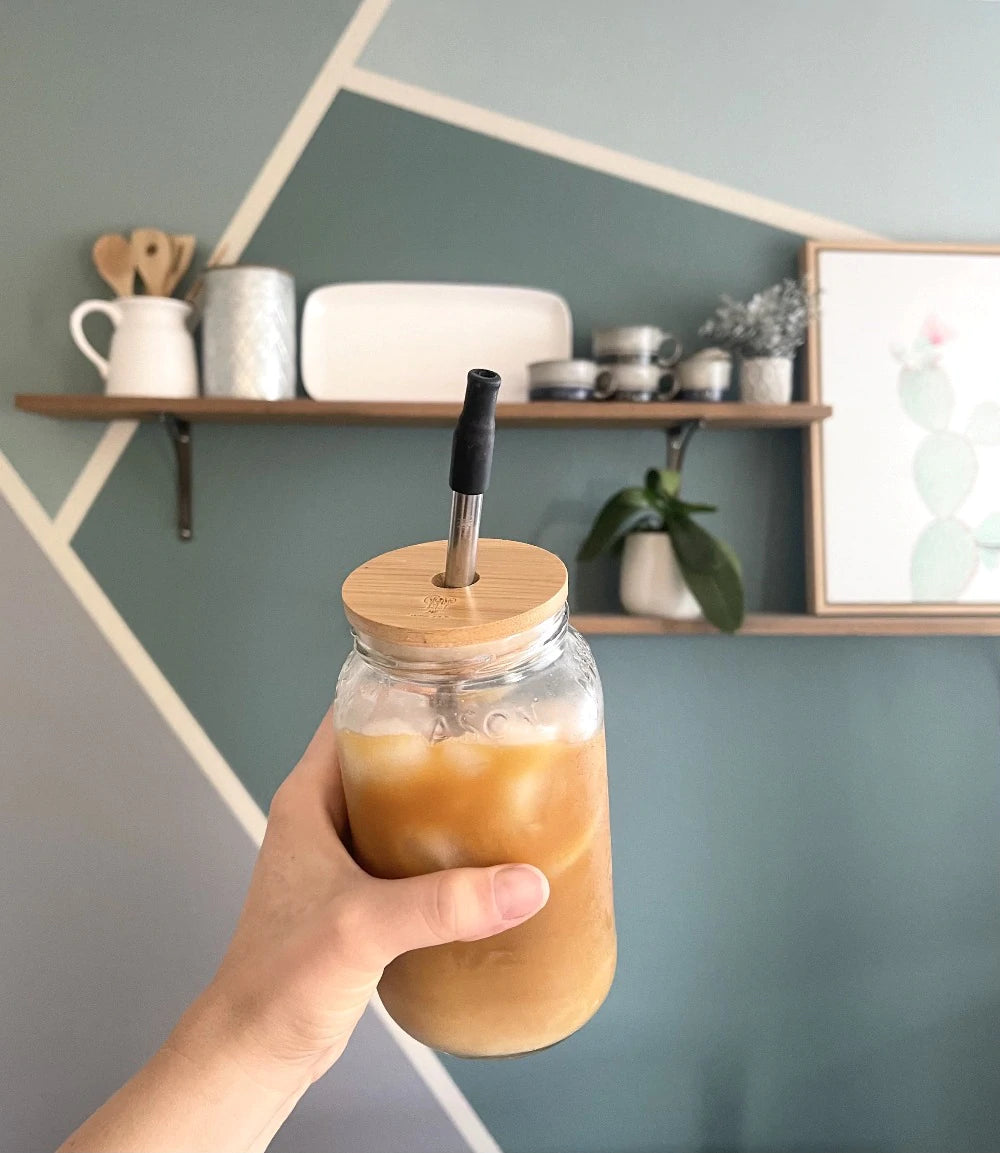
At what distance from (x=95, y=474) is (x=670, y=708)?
3.54ft

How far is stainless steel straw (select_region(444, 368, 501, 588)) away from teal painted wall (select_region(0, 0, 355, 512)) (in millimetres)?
1167

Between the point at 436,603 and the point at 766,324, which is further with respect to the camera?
the point at 766,324

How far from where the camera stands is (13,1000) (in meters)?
1.42

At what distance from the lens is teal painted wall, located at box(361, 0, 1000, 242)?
1397 mm

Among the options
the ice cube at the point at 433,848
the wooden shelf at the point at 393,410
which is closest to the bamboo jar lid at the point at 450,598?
the ice cube at the point at 433,848

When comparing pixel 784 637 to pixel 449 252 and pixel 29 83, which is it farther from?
pixel 29 83

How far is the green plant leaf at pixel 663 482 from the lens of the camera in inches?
51.2

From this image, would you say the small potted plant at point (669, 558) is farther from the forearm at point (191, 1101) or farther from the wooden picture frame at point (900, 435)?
the forearm at point (191, 1101)

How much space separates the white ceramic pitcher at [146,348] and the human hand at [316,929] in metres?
0.85

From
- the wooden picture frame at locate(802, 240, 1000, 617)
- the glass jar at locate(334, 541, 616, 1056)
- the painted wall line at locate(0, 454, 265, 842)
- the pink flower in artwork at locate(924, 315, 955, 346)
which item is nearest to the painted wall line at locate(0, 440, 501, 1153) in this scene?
the painted wall line at locate(0, 454, 265, 842)

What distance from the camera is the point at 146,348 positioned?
50.2 inches

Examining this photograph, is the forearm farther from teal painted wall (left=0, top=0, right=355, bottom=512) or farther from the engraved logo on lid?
teal painted wall (left=0, top=0, right=355, bottom=512)

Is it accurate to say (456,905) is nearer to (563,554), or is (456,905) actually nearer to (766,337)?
(563,554)

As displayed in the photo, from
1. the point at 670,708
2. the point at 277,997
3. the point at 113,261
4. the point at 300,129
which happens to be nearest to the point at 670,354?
the point at 670,708
